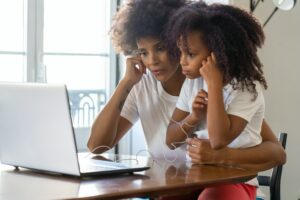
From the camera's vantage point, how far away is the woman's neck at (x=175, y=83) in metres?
1.82

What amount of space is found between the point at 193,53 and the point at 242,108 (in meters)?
0.21

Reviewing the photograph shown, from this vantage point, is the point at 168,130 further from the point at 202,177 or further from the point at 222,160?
the point at 202,177

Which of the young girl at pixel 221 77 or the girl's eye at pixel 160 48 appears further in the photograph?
the girl's eye at pixel 160 48

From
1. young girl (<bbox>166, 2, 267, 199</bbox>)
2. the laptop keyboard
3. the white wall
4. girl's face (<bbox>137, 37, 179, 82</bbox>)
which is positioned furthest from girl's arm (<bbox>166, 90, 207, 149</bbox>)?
the white wall

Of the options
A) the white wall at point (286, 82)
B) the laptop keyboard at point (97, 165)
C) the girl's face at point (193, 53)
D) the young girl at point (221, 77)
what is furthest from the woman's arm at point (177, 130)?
the white wall at point (286, 82)

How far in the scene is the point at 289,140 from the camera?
10.6ft

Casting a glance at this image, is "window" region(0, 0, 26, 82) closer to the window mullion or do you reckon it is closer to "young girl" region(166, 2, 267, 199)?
the window mullion

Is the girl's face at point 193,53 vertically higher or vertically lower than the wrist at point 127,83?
higher

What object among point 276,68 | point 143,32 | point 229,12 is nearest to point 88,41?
point 276,68

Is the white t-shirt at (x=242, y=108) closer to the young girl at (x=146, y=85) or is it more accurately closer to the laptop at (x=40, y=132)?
the young girl at (x=146, y=85)

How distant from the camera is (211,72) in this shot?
1.46 m

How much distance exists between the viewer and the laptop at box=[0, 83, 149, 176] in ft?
3.83

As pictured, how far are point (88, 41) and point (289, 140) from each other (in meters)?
1.36

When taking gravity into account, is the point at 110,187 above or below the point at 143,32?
below
